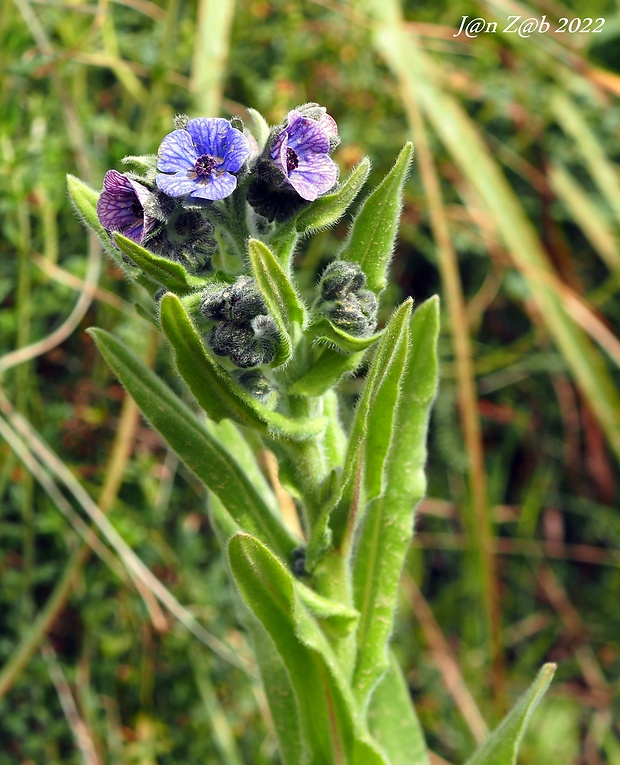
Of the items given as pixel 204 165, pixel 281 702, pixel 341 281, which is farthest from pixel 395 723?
pixel 204 165

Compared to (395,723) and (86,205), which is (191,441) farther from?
(395,723)

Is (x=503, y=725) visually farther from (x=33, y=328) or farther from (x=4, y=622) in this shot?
(x=33, y=328)

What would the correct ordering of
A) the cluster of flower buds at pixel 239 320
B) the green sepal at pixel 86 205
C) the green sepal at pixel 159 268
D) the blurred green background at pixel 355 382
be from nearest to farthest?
the green sepal at pixel 159 268 < the cluster of flower buds at pixel 239 320 < the green sepal at pixel 86 205 < the blurred green background at pixel 355 382

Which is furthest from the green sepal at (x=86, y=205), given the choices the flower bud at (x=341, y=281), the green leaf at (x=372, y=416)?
the green leaf at (x=372, y=416)

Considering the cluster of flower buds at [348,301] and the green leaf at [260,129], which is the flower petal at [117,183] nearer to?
the green leaf at [260,129]

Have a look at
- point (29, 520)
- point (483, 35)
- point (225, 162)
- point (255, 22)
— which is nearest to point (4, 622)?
point (29, 520)
